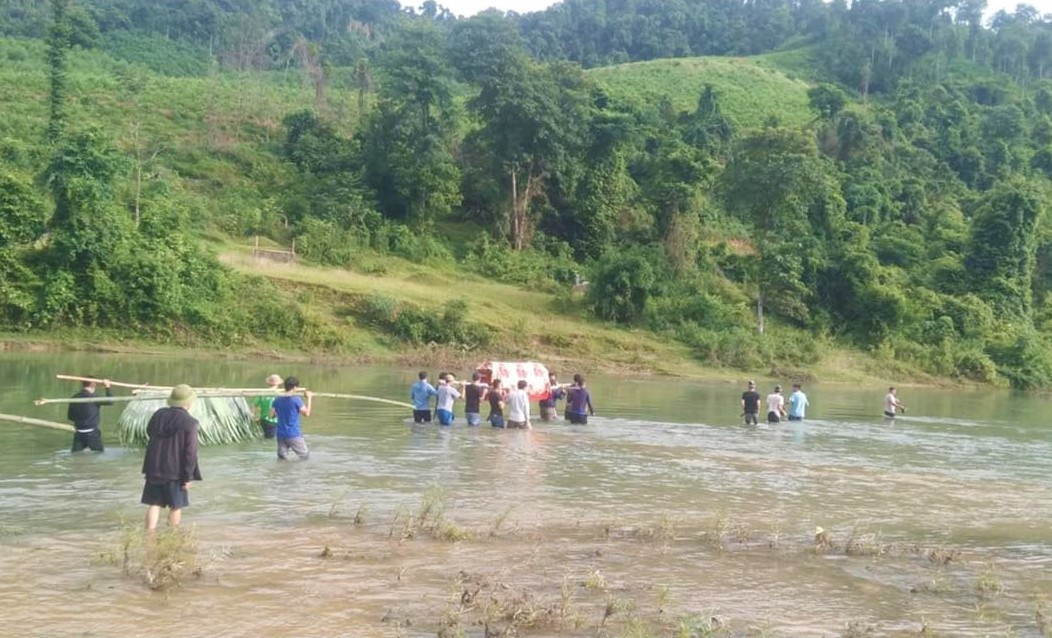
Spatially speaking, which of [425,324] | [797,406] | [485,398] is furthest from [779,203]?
[485,398]

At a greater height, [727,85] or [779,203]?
Result: [727,85]

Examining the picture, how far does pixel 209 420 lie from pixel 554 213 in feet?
134

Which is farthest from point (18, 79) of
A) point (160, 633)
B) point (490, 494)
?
point (160, 633)

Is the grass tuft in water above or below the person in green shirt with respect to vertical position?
below

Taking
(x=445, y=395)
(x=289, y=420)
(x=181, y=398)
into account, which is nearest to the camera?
(x=181, y=398)

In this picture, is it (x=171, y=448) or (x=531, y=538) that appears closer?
(x=171, y=448)

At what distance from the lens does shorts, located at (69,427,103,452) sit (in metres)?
15.4

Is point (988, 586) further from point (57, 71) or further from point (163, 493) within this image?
point (57, 71)

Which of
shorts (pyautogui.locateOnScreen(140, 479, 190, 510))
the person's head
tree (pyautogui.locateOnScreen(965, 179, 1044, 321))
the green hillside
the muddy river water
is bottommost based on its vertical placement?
the muddy river water

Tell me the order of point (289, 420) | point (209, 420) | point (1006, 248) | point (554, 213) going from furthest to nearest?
point (554, 213) → point (1006, 248) → point (209, 420) → point (289, 420)

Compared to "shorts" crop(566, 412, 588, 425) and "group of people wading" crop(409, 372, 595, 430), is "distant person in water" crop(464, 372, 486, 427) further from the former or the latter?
"shorts" crop(566, 412, 588, 425)

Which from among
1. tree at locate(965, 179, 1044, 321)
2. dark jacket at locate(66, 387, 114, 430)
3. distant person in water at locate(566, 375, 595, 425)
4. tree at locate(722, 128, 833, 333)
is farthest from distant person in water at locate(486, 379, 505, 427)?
tree at locate(965, 179, 1044, 321)

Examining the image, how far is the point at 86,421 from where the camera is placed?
15.3 metres

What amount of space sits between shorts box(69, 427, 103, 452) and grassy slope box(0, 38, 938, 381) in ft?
69.9
